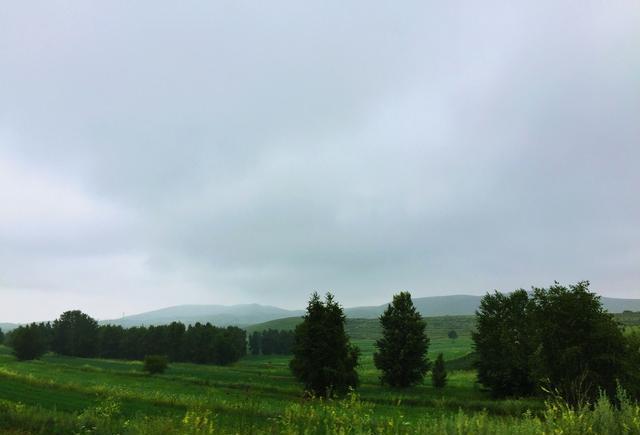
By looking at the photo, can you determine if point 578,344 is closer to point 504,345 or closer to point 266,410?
point 504,345

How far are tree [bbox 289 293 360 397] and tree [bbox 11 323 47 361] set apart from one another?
72.8m

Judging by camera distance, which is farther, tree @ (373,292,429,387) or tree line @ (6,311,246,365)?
tree line @ (6,311,246,365)

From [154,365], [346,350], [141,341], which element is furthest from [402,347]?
[141,341]

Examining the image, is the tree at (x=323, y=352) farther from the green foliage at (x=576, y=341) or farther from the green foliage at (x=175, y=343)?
the green foliage at (x=175, y=343)

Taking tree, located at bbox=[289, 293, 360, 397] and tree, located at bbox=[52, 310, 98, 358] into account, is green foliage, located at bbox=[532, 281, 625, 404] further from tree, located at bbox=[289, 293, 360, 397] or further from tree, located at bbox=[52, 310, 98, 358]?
tree, located at bbox=[52, 310, 98, 358]

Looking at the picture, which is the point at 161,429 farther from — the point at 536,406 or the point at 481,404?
the point at 481,404

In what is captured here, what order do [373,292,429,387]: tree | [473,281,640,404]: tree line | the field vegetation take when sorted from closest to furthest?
the field vegetation
[473,281,640,404]: tree line
[373,292,429,387]: tree

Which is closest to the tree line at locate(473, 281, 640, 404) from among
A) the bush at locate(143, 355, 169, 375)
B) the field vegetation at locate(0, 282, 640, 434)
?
the field vegetation at locate(0, 282, 640, 434)

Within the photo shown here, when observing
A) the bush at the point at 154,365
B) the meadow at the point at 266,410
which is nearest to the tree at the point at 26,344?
the meadow at the point at 266,410

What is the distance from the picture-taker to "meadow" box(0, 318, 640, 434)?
5152 mm

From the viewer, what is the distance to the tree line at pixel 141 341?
102125 mm

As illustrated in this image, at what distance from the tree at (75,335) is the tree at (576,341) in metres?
114

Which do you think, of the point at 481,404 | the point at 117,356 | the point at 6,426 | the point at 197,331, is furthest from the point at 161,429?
the point at 117,356

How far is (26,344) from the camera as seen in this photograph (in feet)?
289
